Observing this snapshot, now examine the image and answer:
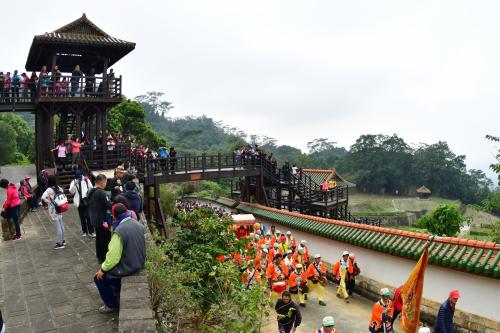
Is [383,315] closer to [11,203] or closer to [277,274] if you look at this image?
[277,274]

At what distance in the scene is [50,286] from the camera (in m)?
7.25

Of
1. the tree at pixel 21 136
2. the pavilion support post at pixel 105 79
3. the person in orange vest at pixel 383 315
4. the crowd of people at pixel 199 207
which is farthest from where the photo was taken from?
the tree at pixel 21 136

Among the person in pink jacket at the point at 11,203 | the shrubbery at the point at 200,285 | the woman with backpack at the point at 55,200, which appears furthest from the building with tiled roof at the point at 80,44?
the shrubbery at the point at 200,285

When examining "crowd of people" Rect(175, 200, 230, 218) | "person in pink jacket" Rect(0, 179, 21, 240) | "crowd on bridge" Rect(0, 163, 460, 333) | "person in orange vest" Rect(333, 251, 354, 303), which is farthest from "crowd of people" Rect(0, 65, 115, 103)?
"person in orange vest" Rect(333, 251, 354, 303)

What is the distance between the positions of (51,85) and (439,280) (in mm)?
15580

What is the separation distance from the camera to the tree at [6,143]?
34.5m

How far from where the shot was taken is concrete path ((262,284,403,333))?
377 inches

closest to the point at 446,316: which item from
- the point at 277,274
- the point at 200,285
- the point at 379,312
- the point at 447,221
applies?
the point at 379,312

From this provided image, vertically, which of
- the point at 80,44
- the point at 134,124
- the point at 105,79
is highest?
the point at 80,44

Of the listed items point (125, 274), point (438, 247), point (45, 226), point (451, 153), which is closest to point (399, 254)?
point (438, 247)

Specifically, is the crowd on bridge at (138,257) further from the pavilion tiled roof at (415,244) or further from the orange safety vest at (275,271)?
the pavilion tiled roof at (415,244)

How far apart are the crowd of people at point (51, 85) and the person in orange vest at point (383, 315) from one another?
46.5ft

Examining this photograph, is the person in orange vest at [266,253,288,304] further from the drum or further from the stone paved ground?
the stone paved ground

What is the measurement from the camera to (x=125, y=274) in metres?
5.31
